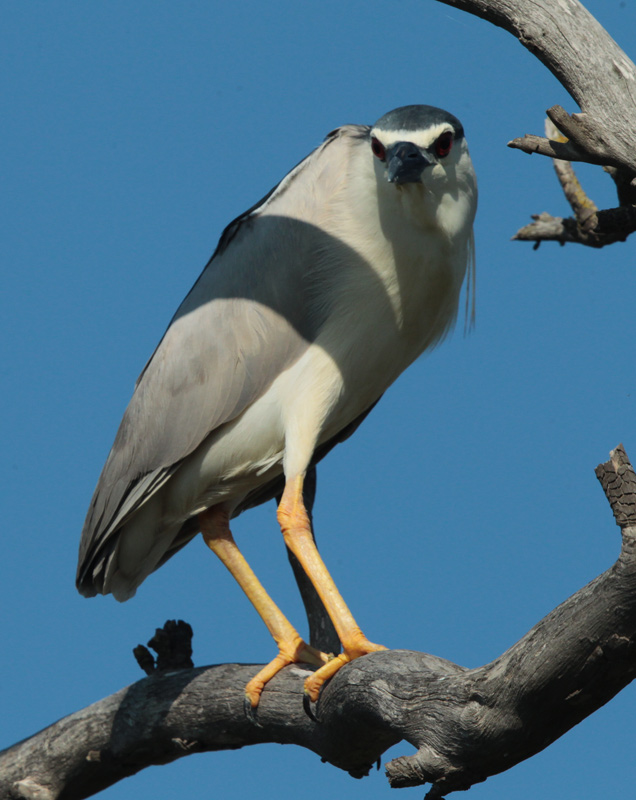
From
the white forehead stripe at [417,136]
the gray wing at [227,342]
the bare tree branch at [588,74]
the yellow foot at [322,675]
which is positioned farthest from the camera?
the gray wing at [227,342]

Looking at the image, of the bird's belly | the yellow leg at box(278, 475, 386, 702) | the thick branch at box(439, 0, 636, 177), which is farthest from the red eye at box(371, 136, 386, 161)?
the yellow leg at box(278, 475, 386, 702)

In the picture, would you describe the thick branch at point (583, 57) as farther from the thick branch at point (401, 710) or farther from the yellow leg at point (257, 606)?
the yellow leg at point (257, 606)

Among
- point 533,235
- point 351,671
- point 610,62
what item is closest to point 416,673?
point 351,671

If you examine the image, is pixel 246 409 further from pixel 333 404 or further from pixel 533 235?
pixel 533 235

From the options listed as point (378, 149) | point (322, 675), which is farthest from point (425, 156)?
point (322, 675)

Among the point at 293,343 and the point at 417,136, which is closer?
the point at 417,136

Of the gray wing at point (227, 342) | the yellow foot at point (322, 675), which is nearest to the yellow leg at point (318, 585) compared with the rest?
the yellow foot at point (322, 675)

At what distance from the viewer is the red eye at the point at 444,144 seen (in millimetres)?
3934

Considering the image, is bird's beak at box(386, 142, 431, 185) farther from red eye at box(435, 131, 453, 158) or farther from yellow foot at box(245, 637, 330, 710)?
yellow foot at box(245, 637, 330, 710)

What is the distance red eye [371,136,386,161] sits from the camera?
3967mm

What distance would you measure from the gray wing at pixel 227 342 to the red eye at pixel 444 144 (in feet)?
1.91

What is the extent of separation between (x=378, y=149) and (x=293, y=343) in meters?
0.92

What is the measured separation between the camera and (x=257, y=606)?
15.2ft

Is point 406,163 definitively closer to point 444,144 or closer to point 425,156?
point 425,156
